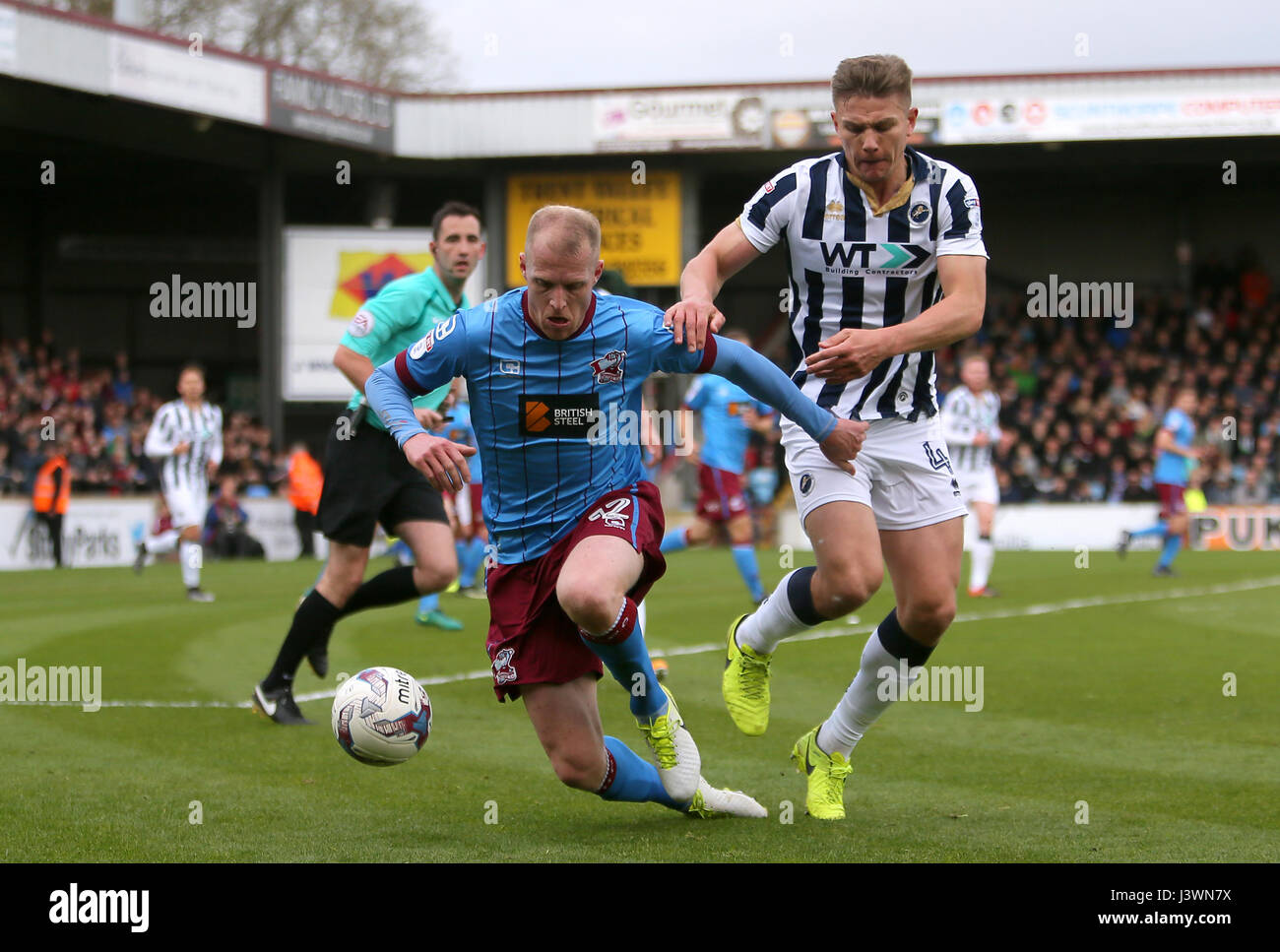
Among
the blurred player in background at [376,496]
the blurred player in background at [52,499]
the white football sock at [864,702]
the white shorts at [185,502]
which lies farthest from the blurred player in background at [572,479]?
the blurred player in background at [52,499]

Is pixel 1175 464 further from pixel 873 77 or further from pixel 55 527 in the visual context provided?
pixel 55 527

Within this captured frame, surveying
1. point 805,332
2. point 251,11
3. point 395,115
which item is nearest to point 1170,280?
point 395,115

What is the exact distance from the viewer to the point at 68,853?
4.39 meters

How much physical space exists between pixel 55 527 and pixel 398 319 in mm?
15360

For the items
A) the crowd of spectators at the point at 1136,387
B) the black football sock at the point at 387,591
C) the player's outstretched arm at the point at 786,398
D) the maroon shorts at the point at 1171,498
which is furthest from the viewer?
the crowd of spectators at the point at 1136,387

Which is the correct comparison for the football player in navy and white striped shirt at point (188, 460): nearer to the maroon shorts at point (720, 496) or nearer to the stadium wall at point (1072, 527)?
the maroon shorts at point (720, 496)

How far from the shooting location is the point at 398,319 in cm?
718

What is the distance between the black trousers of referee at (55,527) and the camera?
2078 cm

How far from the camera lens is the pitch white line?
778cm

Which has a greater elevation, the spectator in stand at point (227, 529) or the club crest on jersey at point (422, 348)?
the club crest on jersey at point (422, 348)

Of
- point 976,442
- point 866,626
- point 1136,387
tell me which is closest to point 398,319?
point 866,626

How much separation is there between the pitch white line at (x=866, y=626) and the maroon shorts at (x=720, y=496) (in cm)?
183
